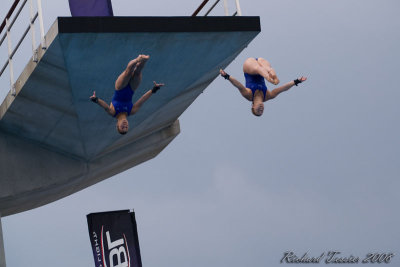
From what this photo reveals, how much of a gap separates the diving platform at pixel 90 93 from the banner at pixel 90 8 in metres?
1.63

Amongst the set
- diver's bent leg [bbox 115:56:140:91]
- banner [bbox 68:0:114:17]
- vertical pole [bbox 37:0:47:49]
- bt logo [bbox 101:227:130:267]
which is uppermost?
banner [bbox 68:0:114:17]

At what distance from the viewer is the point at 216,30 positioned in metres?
22.3

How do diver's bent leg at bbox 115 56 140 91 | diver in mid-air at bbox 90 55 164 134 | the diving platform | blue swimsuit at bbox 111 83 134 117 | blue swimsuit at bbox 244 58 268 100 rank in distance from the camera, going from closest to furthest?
diver's bent leg at bbox 115 56 140 91 < diver in mid-air at bbox 90 55 164 134 < blue swimsuit at bbox 111 83 134 117 < the diving platform < blue swimsuit at bbox 244 58 268 100

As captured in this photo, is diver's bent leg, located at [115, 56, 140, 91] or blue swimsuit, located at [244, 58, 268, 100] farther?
blue swimsuit, located at [244, 58, 268, 100]

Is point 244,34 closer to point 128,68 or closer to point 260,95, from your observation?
point 260,95

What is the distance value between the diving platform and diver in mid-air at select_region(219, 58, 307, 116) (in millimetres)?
1046

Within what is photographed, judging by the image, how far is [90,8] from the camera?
76.9ft

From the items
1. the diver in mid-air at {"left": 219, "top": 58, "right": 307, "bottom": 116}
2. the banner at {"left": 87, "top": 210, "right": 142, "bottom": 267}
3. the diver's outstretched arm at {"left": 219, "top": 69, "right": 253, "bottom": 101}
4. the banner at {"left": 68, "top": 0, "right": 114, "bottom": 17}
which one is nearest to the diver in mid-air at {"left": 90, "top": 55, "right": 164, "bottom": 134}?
the diver's outstretched arm at {"left": 219, "top": 69, "right": 253, "bottom": 101}

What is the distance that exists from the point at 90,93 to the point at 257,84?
374cm

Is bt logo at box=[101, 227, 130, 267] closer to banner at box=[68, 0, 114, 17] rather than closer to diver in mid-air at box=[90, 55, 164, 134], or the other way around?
banner at box=[68, 0, 114, 17]

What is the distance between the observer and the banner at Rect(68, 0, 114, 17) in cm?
2320

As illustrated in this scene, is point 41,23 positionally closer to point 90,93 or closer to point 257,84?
point 90,93

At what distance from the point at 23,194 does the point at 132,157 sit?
4.06 m

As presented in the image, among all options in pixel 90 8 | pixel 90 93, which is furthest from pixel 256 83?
pixel 90 8
